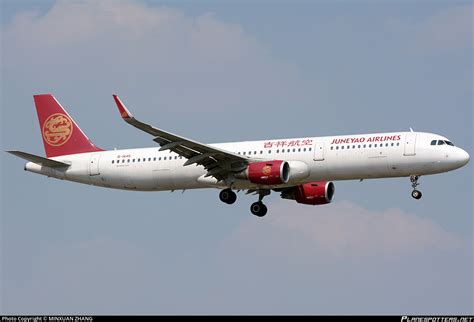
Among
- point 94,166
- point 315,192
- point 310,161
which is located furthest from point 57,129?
point 310,161

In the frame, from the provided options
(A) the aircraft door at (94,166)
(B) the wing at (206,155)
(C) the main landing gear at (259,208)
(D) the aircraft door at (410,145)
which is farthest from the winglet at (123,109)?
(D) the aircraft door at (410,145)

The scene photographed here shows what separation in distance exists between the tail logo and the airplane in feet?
0.30

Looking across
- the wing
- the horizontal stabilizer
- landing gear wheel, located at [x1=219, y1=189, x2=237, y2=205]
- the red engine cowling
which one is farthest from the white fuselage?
the red engine cowling

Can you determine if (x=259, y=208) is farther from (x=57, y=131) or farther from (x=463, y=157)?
(x=57, y=131)

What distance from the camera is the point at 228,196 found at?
63.4 m

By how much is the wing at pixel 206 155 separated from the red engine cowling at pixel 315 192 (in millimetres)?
5177

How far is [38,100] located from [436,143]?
25.3 metres

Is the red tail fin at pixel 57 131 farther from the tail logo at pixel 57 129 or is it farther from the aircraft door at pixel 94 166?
the aircraft door at pixel 94 166

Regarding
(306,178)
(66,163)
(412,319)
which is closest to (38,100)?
(66,163)

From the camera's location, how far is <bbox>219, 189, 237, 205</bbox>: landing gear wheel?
63438 millimetres

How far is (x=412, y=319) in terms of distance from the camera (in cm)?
4328

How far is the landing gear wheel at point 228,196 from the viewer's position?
63.4 metres

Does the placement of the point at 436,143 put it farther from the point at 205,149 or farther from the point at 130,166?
the point at 130,166

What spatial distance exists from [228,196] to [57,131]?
12.5 m
